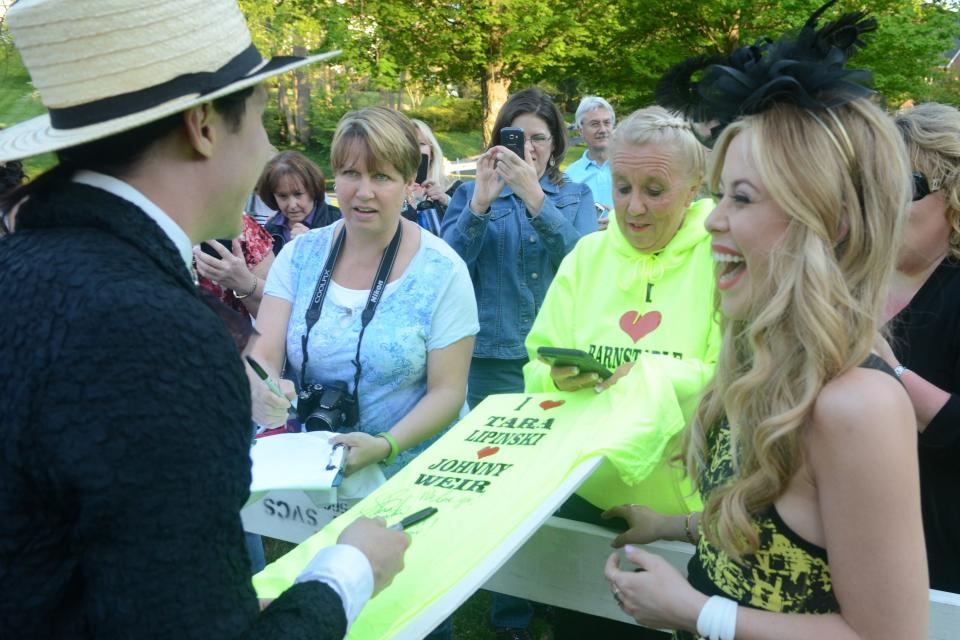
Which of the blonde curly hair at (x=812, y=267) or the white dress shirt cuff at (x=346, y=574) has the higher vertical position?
the blonde curly hair at (x=812, y=267)

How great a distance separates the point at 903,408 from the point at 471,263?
2.67 metres

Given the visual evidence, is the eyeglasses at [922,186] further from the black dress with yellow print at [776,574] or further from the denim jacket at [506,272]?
the denim jacket at [506,272]

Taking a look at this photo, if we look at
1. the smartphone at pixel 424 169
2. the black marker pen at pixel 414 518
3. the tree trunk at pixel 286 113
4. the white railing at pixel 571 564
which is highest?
the black marker pen at pixel 414 518

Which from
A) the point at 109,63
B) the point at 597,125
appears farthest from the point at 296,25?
the point at 109,63

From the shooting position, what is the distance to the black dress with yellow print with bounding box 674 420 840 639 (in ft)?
4.63

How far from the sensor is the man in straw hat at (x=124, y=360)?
0.98 metres

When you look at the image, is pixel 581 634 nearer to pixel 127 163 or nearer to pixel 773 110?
pixel 773 110

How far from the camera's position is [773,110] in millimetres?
1538

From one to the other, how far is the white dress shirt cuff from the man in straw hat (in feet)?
0.06

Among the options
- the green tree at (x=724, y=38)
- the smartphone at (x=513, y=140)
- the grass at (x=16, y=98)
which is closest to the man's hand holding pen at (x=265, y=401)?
the grass at (x=16, y=98)

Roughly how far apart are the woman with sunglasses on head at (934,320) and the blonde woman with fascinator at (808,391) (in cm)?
96

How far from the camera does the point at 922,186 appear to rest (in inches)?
96.0

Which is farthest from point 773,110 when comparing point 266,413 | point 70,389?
point 266,413

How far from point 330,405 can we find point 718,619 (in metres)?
1.51
